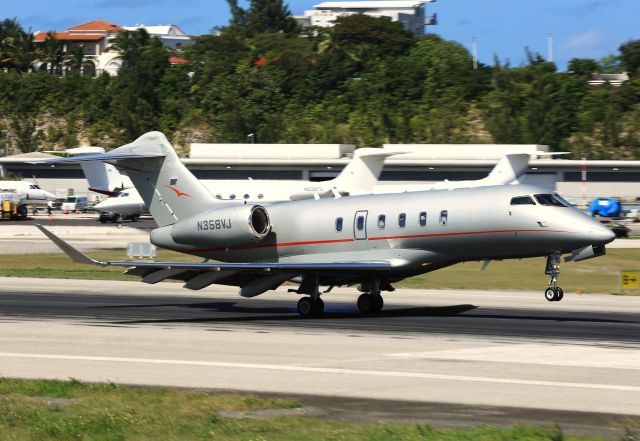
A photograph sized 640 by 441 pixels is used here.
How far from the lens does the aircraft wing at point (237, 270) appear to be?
84.2 ft

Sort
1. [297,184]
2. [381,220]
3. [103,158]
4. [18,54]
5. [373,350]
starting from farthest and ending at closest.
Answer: [18,54] → [297,184] → [103,158] → [381,220] → [373,350]

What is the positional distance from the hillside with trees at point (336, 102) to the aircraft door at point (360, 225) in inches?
3267

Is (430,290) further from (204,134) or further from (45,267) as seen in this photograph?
(204,134)

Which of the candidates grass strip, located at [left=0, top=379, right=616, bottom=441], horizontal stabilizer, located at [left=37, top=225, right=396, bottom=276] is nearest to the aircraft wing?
horizontal stabilizer, located at [left=37, top=225, right=396, bottom=276]

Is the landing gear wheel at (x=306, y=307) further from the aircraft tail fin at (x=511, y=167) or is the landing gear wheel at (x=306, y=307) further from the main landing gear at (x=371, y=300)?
the aircraft tail fin at (x=511, y=167)

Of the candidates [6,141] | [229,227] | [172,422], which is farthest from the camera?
[6,141]

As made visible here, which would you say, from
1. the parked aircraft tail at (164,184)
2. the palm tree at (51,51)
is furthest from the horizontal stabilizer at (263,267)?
the palm tree at (51,51)

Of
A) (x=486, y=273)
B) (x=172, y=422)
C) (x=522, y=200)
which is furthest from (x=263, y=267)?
(x=486, y=273)

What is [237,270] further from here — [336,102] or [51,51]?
[51,51]

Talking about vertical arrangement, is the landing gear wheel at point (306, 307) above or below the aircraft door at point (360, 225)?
below

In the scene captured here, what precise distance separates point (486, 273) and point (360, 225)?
47.5 feet

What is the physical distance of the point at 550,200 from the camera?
2567cm

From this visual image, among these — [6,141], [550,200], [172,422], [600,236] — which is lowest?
[172,422]

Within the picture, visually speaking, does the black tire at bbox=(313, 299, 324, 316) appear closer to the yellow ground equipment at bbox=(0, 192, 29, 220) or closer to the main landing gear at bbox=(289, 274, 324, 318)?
the main landing gear at bbox=(289, 274, 324, 318)
